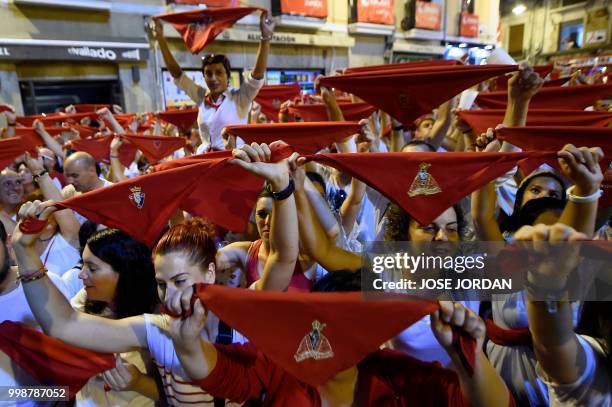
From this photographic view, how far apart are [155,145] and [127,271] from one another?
269cm

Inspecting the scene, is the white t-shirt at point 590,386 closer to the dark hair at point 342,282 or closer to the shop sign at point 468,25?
the dark hair at point 342,282

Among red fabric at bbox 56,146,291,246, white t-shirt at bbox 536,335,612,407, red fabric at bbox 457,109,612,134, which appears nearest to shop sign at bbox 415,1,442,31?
red fabric at bbox 457,109,612,134

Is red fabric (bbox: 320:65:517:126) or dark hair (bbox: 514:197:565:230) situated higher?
red fabric (bbox: 320:65:517:126)

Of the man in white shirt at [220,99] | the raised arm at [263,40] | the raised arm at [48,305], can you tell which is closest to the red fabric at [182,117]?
the man in white shirt at [220,99]

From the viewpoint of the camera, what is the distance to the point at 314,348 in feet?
4.00

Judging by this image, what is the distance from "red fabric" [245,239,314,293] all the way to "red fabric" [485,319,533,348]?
87 cm

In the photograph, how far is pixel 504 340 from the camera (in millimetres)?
Answer: 1625

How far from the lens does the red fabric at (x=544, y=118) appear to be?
2697 millimetres

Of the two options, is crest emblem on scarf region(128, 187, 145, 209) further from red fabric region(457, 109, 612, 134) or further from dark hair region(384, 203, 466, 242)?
red fabric region(457, 109, 612, 134)

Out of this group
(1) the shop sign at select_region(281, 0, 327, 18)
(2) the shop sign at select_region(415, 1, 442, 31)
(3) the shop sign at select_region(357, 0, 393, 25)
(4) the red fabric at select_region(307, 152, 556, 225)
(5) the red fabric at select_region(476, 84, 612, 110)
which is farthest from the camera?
(2) the shop sign at select_region(415, 1, 442, 31)

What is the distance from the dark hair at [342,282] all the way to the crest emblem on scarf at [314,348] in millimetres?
316

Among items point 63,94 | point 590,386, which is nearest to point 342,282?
point 590,386

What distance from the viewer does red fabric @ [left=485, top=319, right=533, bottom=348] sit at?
5.25 ft

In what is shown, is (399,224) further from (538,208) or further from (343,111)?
(343,111)
